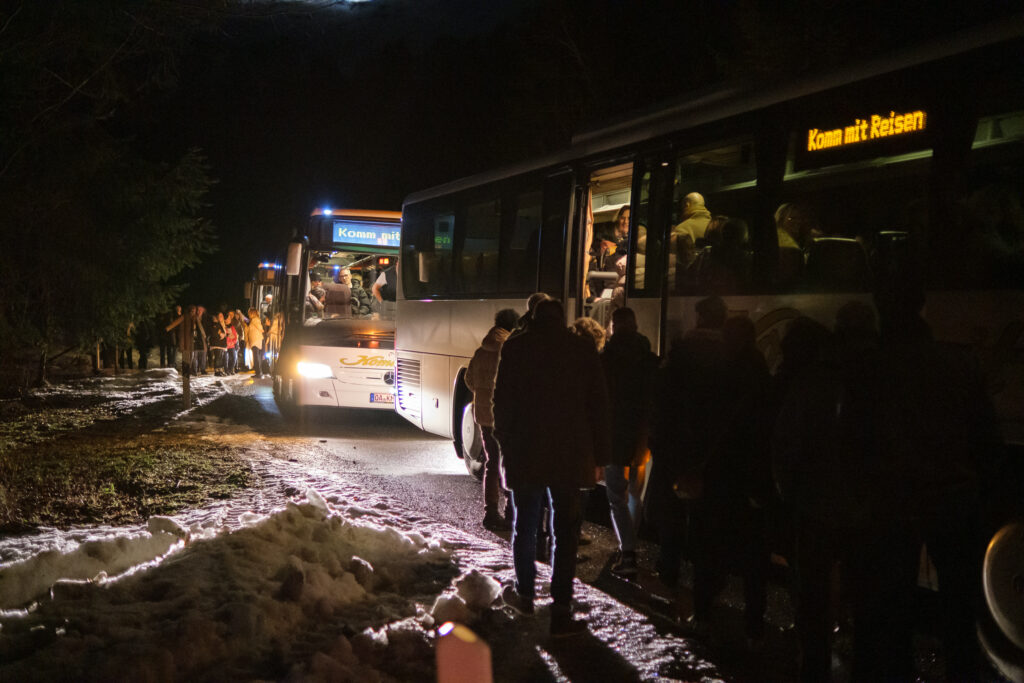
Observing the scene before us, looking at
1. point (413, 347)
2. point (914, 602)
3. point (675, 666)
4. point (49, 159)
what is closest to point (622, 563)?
point (675, 666)

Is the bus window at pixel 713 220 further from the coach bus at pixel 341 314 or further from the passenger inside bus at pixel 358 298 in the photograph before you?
the passenger inside bus at pixel 358 298

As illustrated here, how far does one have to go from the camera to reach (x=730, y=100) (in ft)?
24.9

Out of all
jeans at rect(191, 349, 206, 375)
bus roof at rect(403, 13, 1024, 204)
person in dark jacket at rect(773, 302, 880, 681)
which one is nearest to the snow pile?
person in dark jacket at rect(773, 302, 880, 681)

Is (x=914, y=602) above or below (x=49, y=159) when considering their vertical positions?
below

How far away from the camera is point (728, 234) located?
7.34m

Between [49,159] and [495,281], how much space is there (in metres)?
13.6

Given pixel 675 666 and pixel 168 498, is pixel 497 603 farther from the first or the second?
pixel 168 498

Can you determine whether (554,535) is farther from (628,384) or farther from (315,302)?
(315,302)

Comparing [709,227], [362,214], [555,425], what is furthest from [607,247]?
[362,214]

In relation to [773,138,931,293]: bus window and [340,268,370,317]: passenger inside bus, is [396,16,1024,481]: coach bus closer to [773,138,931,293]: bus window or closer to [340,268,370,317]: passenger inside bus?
[773,138,931,293]: bus window

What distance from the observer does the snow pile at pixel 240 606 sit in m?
4.64

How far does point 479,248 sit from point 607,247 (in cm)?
189

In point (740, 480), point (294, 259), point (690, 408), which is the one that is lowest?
point (740, 480)

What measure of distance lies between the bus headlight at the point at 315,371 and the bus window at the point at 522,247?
6317mm
